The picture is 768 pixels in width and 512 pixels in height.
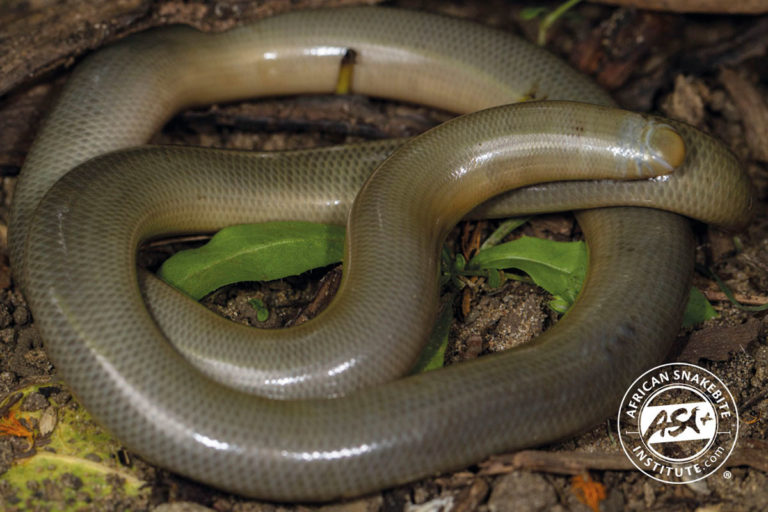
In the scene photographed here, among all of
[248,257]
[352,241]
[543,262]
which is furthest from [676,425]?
[248,257]

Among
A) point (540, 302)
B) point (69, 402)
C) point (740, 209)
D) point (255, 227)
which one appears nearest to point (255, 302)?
point (255, 227)

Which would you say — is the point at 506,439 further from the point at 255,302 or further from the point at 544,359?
the point at 255,302

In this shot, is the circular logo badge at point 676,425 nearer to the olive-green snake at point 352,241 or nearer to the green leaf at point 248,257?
the olive-green snake at point 352,241

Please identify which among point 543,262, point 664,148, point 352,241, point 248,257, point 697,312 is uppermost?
point 664,148

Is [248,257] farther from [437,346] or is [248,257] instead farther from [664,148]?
[664,148]

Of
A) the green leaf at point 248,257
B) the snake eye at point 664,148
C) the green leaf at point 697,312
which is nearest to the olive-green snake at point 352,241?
the snake eye at point 664,148

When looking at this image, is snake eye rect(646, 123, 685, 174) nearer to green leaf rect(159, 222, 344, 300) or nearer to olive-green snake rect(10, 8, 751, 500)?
olive-green snake rect(10, 8, 751, 500)
